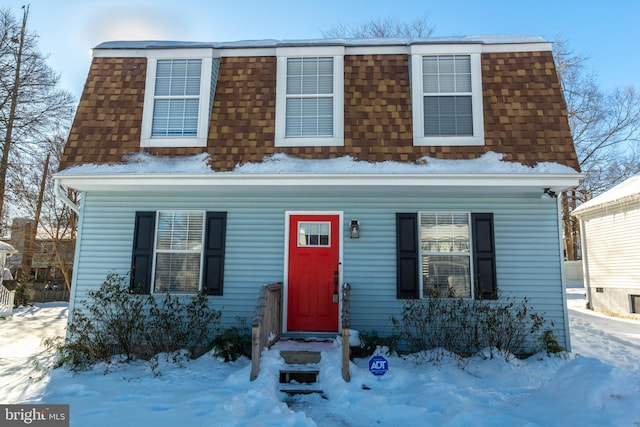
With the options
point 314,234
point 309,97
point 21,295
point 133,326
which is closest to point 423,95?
point 309,97

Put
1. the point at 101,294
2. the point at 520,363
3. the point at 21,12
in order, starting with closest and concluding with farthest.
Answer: the point at 520,363
the point at 101,294
the point at 21,12

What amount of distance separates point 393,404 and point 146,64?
7045 mm

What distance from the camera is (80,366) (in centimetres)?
602

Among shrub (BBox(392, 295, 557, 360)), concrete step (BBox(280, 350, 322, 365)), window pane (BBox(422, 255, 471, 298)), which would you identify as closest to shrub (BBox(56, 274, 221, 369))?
concrete step (BBox(280, 350, 322, 365))

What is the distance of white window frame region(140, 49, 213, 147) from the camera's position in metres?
7.15

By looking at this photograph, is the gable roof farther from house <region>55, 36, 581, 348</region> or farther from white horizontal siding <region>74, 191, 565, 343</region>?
white horizontal siding <region>74, 191, 565, 343</region>

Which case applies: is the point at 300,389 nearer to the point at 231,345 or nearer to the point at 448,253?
the point at 231,345

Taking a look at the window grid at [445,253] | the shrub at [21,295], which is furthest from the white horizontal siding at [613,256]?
the shrub at [21,295]

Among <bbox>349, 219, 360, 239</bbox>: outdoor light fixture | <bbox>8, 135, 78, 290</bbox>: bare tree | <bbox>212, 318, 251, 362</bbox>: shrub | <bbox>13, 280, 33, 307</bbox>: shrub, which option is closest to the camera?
<bbox>212, 318, 251, 362</bbox>: shrub

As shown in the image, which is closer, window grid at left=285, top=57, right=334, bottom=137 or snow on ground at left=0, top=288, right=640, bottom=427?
snow on ground at left=0, top=288, right=640, bottom=427

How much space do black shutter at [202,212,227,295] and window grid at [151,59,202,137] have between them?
1524 mm

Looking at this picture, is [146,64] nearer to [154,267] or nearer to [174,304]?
[154,267]

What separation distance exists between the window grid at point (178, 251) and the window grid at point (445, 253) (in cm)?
380

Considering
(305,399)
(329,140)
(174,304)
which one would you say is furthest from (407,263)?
(174,304)
